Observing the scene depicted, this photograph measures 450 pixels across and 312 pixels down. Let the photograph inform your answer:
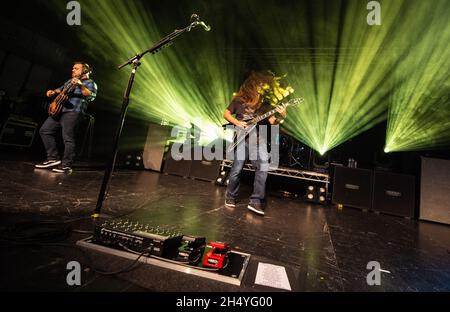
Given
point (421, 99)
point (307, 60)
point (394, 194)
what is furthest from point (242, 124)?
point (421, 99)

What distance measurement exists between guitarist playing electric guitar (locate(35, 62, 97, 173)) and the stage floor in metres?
0.58

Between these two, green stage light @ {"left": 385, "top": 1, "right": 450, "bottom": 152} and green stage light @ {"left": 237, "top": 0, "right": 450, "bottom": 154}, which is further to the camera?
green stage light @ {"left": 385, "top": 1, "right": 450, "bottom": 152}

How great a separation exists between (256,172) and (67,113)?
3.36 meters

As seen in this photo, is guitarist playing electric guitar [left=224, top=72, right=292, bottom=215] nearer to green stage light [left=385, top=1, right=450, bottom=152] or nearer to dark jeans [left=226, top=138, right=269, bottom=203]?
dark jeans [left=226, top=138, right=269, bottom=203]

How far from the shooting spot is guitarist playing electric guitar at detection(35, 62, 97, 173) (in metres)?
3.85

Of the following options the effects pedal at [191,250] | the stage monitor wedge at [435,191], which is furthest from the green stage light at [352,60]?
the effects pedal at [191,250]

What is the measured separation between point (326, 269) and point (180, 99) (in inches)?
259

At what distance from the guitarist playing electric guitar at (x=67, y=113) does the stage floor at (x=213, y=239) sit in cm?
58

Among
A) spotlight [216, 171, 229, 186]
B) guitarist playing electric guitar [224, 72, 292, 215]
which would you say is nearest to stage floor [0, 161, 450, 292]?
guitarist playing electric guitar [224, 72, 292, 215]

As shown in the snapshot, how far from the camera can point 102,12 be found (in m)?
4.92

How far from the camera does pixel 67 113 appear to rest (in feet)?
12.9

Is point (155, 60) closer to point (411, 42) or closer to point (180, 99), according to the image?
point (180, 99)

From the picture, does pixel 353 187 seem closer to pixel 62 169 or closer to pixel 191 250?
pixel 191 250

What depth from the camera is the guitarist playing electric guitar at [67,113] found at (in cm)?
385
